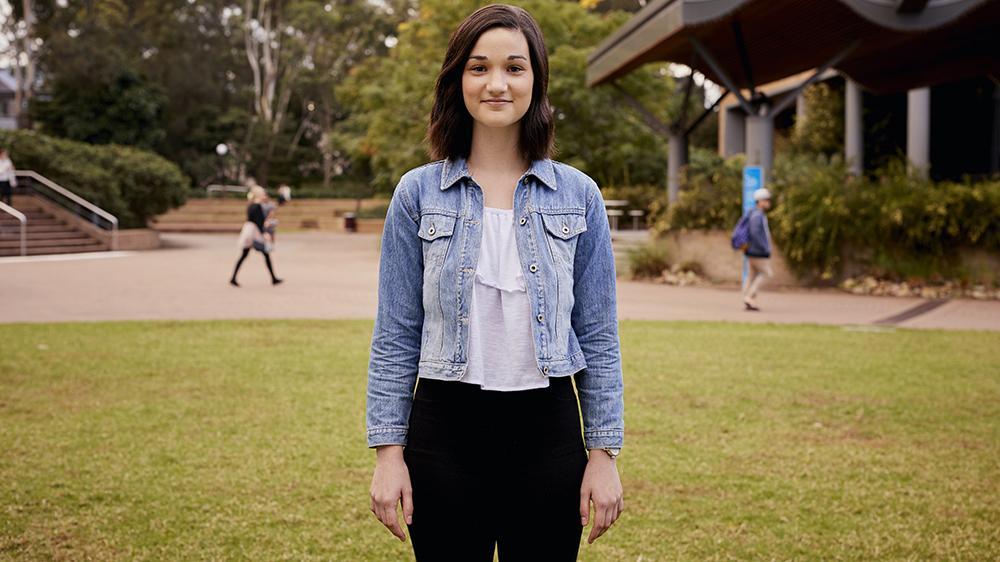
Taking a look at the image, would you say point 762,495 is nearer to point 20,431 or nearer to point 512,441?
point 512,441

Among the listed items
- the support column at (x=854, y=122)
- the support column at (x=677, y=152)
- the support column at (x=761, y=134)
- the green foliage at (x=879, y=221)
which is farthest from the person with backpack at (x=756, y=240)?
the support column at (x=854, y=122)

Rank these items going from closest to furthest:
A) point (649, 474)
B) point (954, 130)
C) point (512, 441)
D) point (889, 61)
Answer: point (512, 441) < point (649, 474) < point (889, 61) < point (954, 130)

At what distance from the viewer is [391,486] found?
7.64 feet

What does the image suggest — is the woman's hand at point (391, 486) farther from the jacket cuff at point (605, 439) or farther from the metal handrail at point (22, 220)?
the metal handrail at point (22, 220)

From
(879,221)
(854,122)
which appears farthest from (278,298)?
(854,122)

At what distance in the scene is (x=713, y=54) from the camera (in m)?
20.3

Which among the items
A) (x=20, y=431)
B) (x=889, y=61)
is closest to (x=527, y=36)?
(x=20, y=431)

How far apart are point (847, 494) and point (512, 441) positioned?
361 centimetres

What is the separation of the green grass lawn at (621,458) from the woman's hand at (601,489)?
2.19 meters

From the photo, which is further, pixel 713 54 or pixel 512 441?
pixel 713 54

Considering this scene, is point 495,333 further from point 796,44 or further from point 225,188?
point 225,188

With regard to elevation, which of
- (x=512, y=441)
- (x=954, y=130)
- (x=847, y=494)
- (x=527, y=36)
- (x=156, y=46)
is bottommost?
(x=847, y=494)

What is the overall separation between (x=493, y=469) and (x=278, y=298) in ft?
45.5

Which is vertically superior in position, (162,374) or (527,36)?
(527,36)
